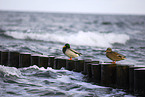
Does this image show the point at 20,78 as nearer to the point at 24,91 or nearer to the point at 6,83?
the point at 6,83

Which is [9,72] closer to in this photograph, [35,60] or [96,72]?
[35,60]

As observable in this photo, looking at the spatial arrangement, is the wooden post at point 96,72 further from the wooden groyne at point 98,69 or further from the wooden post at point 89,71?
the wooden post at point 89,71

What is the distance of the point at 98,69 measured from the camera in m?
4.97

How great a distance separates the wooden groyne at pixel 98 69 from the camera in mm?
4270

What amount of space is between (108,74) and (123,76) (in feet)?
1.21

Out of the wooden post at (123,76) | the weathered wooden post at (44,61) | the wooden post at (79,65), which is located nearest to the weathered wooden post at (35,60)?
the weathered wooden post at (44,61)

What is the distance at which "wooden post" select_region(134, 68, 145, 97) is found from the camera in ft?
13.7

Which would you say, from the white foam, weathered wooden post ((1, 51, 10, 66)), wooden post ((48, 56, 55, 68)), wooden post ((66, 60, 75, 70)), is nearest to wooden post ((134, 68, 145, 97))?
wooden post ((66, 60, 75, 70))

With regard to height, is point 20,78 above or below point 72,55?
below

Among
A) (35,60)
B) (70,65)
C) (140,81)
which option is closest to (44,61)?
(35,60)

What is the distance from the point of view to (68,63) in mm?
5766

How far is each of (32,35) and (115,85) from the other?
13.3 metres

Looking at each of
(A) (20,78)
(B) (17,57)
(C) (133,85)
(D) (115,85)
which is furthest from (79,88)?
(B) (17,57)

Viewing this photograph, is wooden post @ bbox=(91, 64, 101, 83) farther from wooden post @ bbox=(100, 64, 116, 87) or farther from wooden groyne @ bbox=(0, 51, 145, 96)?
wooden post @ bbox=(100, 64, 116, 87)
